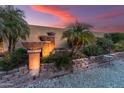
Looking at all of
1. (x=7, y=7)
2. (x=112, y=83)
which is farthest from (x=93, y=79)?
(x=7, y=7)

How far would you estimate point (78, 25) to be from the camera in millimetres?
7105

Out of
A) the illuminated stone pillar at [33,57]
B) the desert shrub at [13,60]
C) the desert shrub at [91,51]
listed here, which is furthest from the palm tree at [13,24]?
the desert shrub at [91,51]

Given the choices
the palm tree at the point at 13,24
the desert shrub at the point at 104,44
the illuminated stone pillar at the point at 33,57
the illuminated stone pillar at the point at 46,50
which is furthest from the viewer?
the desert shrub at the point at 104,44

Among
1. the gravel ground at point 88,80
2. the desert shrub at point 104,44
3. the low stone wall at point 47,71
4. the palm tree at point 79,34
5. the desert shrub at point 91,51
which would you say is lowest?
the gravel ground at point 88,80

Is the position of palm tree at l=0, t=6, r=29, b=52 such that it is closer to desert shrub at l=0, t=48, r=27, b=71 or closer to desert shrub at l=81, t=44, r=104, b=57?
desert shrub at l=0, t=48, r=27, b=71

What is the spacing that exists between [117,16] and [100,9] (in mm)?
781

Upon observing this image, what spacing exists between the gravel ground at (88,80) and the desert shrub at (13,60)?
706 mm

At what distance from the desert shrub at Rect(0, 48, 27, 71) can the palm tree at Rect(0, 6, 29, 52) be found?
572mm

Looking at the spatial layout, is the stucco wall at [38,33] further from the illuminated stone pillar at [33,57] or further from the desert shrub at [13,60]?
the illuminated stone pillar at [33,57]

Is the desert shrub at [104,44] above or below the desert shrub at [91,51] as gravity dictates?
above

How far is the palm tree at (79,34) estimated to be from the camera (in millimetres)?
6949

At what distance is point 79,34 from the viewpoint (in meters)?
6.95

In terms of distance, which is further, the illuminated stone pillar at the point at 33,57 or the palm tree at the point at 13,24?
the palm tree at the point at 13,24

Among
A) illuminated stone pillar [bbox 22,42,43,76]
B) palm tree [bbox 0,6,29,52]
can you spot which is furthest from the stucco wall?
illuminated stone pillar [bbox 22,42,43,76]
